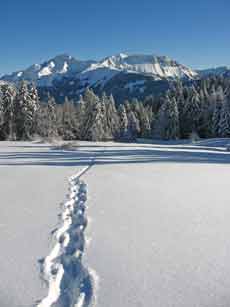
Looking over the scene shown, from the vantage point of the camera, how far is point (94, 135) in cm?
4688

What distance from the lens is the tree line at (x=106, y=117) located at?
41281 millimetres

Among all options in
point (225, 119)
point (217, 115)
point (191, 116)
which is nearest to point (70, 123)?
point (191, 116)

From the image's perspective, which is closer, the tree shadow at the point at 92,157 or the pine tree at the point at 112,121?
the tree shadow at the point at 92,157

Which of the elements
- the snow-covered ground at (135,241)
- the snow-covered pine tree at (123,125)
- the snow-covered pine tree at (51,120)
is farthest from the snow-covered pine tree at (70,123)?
the snow-covered ground at (135,241)

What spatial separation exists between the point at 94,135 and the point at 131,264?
4384 cm

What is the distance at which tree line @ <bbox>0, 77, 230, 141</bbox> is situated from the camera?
4128 cm

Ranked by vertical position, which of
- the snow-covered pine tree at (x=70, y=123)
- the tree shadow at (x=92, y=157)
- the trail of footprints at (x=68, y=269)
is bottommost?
the tree shadow at (x=92, y=157)

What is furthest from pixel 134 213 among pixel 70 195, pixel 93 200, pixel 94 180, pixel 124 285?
pixel 94 180

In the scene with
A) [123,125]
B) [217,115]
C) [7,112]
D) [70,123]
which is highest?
[7,112]

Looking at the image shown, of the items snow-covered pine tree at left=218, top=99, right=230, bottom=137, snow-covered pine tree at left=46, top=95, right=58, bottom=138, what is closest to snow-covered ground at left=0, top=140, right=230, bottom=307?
snow-covered pine tree at left=46, top=95, right=58, bottom=138

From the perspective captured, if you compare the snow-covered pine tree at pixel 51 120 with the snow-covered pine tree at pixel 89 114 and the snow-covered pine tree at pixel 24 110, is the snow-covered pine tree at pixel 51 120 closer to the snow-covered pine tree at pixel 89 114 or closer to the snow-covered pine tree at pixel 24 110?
the snow-covered pine tree at pixel 24 110

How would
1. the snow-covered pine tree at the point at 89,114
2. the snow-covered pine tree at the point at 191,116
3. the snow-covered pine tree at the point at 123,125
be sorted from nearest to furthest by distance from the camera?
the snow-covered pine tree at the point at 89,114 < the snow-covered pine tree at the point at 191,116 < the snow-covered pine tree at the point at 123,125

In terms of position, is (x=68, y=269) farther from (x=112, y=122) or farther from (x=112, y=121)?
(x=112, y=121)

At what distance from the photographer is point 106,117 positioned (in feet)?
188
